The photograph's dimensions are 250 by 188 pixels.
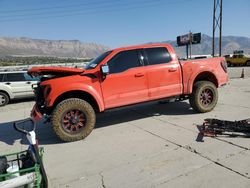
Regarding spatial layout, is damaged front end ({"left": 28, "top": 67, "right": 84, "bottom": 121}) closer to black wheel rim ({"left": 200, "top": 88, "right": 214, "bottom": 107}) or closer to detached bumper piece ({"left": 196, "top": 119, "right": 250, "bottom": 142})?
detached bumper piece ({"left": 196, "top": 119, "right": 250, "bottom": 142})

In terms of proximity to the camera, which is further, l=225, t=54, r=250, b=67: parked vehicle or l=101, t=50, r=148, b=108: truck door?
l=225, t=54, r=250, b=67: parked vehicle

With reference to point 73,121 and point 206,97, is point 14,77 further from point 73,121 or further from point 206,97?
point 206,97

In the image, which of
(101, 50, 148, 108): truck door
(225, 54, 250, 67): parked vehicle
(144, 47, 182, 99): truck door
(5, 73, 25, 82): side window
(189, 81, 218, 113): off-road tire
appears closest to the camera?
(101, 50, 148, 108): truck door

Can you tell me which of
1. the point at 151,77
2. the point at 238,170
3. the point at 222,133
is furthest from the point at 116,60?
the point at 238,170

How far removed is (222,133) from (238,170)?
162 centimetres

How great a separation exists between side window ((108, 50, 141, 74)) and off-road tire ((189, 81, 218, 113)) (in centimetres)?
183

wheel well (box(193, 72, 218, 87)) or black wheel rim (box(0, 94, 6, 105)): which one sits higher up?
wheel well (box(193, 72, 218, 87))

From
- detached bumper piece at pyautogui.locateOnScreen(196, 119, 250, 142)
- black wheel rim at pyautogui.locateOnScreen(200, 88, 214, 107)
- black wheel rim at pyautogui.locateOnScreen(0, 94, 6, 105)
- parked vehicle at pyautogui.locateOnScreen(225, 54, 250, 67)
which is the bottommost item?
parked vehicle at pyautogui.locateOnScreen(225, 54, 250, 67)

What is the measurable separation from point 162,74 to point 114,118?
190 cm

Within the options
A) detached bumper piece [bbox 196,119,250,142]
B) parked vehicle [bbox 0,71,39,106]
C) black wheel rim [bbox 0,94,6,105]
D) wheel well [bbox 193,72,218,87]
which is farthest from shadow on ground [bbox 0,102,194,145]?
parked vehicle [bbox 0,71,39,106]

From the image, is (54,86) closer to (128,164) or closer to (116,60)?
(116,60)

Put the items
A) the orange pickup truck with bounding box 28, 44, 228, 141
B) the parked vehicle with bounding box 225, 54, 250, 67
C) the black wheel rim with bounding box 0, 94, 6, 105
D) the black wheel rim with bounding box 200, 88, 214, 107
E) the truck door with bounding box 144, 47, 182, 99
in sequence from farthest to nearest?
1. the parked vehicle with bounding box 225, 54, 250, 67
2. the black wheel rim with bounding box 0, 94, 6, 105
3. the black wheel rim with bounding box 200, 88, 214, 107
4. the truck door with bounding box 144, 47, 182, 99
5. the orange pickup truck with bounding box 28, 44, 228, 141

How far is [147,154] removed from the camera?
4.87 m

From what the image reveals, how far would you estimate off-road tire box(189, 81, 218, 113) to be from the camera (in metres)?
7.39
